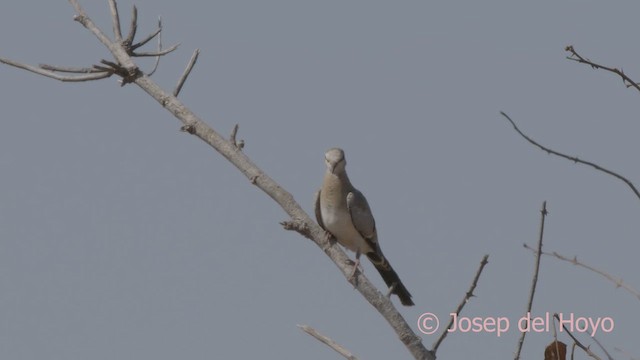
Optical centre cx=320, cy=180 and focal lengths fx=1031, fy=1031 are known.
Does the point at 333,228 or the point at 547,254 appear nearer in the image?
the point at 547,254

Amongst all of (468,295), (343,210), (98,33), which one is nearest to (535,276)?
(468,295)

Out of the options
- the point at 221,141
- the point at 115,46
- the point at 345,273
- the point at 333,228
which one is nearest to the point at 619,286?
the point at 345,273

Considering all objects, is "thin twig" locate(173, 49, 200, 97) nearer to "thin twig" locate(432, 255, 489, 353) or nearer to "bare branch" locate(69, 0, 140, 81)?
"bare branch" locate(69, 0, 140, 81)

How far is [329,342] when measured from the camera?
14.4ft

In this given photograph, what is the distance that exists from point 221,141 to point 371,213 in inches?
126

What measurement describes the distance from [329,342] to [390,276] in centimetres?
445

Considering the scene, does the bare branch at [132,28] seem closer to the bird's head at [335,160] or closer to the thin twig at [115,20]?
the thin twig at [115,20]

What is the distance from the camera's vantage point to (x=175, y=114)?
212 inches

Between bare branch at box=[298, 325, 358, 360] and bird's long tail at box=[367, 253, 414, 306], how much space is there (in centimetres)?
386

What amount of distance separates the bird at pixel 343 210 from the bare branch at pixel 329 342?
3.54m

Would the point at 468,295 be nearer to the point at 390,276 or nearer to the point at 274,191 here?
the point at 274,191

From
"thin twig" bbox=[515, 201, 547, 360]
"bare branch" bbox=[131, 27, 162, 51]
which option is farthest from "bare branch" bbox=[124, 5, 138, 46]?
"thin twig" bbox=[515, 201, 547, 360]

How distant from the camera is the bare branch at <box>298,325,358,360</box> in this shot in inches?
166

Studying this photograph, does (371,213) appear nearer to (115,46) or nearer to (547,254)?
(115,46)
